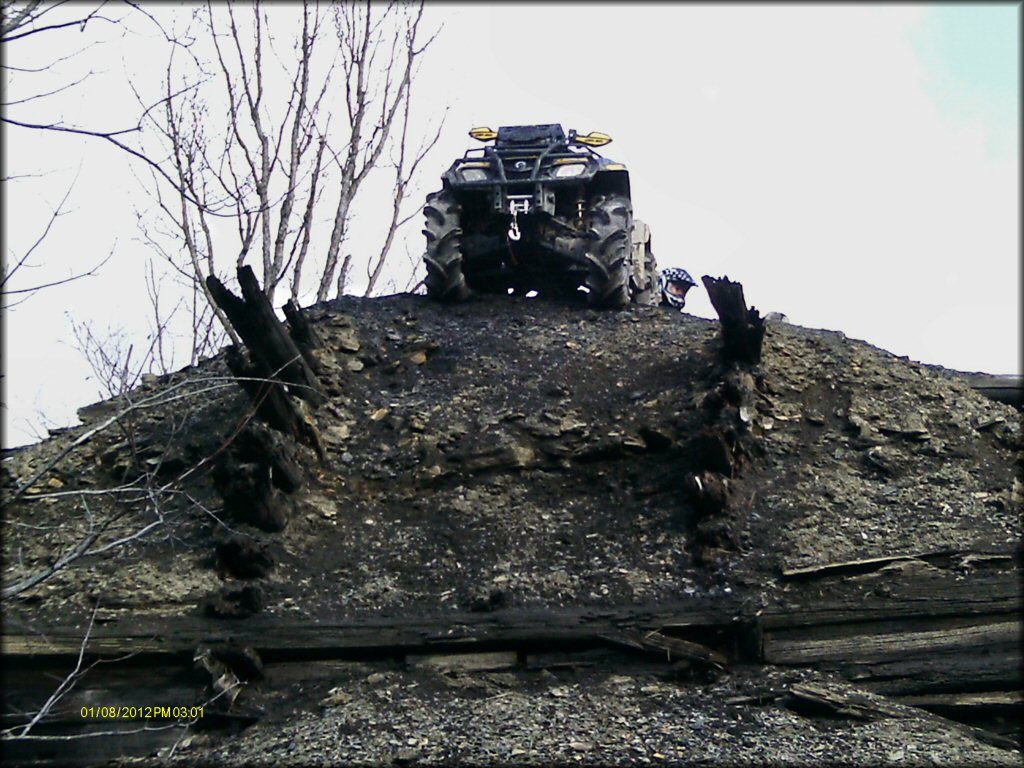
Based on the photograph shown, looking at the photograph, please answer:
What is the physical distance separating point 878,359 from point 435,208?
5083 millimetres

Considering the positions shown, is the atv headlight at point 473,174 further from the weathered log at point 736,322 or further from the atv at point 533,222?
the weathered log at point 736,322

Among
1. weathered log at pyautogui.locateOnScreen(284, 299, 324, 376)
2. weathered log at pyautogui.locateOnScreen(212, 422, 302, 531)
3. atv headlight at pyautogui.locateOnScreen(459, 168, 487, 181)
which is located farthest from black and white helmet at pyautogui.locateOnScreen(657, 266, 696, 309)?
weathered log at pyautogui.locateOnScreen(212, 422, 302, 531)

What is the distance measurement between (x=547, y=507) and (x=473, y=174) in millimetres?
4910

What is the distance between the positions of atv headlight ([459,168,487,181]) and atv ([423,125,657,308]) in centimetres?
1

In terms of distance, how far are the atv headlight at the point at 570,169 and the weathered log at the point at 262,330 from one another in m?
4.16

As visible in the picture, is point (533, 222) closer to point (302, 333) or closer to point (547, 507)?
point (302, 333)

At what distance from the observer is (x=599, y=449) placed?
1080 centimetres

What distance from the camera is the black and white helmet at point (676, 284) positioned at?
16.9m

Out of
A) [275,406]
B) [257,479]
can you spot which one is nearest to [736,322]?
[275,406]

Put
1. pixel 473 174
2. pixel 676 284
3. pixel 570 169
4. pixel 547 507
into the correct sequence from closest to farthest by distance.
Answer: pixel 547 507, pixel 473 174, pixel 570 169, pixel 676 284

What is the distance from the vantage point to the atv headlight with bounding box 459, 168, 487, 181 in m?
13.7

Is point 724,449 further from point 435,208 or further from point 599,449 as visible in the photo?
point 435,208

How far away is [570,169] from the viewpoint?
13.9 meters

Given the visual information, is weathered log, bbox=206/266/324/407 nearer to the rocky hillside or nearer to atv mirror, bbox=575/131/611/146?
the rocky hillside
